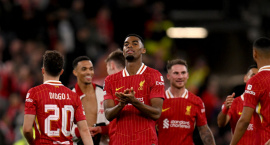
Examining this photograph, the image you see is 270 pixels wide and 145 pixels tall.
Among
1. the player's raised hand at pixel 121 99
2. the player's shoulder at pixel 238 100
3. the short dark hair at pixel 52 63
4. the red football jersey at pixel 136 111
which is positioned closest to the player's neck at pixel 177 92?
the player's shoulder at pixel 238 100

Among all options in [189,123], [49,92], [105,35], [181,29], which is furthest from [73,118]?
[181,29]

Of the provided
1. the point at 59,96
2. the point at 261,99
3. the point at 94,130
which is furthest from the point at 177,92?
the point at 59,96

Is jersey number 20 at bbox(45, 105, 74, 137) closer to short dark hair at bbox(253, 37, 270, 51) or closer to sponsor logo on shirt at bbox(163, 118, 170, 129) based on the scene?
sponsor logo on shirt at bbox(163, 118, 170, 129)

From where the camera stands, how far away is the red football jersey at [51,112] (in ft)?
22.8

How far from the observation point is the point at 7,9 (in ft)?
52.7

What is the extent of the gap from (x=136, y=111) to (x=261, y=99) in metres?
1.64

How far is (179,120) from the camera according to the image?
865cm

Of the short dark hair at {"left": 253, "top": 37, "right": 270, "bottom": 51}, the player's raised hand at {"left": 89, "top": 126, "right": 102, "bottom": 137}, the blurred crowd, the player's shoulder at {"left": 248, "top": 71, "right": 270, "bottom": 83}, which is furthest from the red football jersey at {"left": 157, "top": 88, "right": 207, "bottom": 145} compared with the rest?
the blurred crowd

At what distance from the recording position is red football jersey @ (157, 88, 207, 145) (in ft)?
28.1

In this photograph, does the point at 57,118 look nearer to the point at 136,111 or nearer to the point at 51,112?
the point at 51,112

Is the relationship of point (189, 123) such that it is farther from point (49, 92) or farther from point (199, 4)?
point (199, 4)

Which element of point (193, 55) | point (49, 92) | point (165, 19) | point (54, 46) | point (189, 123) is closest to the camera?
point (49, 92)

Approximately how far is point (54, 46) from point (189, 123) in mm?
7785

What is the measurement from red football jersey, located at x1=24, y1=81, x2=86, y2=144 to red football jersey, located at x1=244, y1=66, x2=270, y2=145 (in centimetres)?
231
